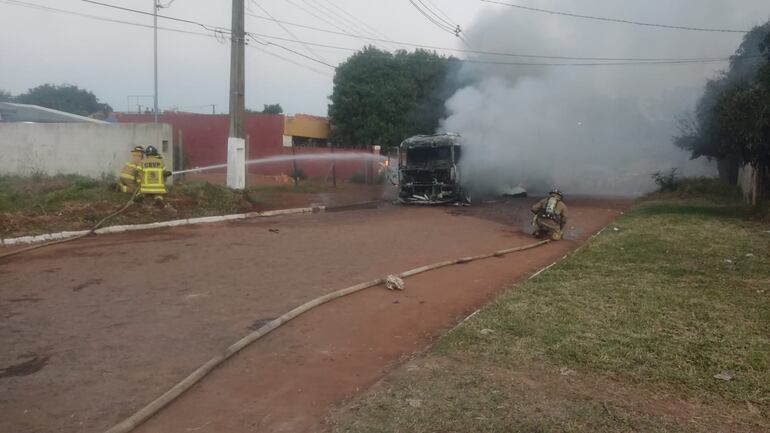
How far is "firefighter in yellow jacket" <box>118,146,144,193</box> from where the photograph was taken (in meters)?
14.4

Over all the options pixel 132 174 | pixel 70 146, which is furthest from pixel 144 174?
pixel 70 146

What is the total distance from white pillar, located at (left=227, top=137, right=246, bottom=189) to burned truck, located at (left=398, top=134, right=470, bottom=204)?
5.50 meters

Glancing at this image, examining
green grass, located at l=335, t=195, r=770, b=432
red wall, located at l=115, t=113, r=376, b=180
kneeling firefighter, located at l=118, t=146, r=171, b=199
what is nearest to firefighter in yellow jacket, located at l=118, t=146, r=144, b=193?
kneeling firefighter, located at l=118, t=146, r=171, b=199

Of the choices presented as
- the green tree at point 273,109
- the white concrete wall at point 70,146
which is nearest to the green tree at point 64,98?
the green tree at point 273,109

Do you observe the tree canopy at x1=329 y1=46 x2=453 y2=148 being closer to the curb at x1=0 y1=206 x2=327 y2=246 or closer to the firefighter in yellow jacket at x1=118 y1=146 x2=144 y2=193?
the curb at x1=0 y1=206 x2=327 y2=246

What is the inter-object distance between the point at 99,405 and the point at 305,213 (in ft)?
44.9

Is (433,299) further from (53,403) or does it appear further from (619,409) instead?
(53,403)

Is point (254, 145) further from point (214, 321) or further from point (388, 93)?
point (214, 321)

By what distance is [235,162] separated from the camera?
1797cm

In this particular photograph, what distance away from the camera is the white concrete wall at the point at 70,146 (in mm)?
18656

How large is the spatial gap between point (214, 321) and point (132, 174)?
9408 millimetres

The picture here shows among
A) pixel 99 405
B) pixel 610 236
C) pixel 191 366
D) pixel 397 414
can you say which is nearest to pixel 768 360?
pixel 397 414

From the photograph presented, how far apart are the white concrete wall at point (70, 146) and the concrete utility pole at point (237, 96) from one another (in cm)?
481

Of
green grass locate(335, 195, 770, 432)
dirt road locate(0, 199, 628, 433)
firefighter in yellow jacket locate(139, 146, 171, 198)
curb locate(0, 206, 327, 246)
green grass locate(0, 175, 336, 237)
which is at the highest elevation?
firefighter in yellow jacket locate(139, 146, 171, 198)
